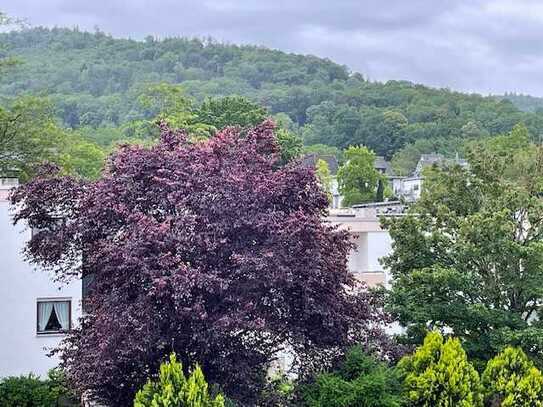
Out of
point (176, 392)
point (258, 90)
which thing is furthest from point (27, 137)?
point (258, 90)

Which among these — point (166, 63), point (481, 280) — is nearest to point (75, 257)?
point (481, 280)

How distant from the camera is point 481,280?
57.1 ft

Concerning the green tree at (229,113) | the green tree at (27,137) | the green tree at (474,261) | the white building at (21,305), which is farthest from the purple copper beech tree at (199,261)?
the green tree at (229,113)

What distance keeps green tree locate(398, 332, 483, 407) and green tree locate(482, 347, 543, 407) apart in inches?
20.8

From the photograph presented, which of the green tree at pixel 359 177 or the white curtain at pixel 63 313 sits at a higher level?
the green tree at pixel 359 177

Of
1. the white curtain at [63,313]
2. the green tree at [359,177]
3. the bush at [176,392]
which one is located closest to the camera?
the bush at [176,392]

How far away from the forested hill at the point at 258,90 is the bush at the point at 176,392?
72561mm

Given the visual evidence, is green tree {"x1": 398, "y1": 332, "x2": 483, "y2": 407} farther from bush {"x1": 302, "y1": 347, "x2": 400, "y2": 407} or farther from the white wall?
the white wall

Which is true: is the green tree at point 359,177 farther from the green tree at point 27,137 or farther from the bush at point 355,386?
the bush at point 355,386

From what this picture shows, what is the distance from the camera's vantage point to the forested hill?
101125 millimetres

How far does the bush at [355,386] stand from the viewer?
548 inches

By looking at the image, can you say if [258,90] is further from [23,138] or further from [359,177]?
[23,138]

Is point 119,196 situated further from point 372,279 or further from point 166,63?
point 166,63

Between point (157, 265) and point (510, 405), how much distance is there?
23.5 ft
